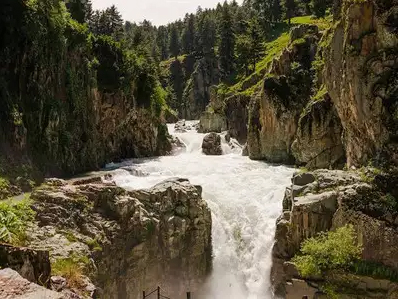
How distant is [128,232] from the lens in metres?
23.6

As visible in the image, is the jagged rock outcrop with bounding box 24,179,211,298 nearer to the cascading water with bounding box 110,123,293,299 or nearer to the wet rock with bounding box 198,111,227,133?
the cascading water with bounding box 110,123,293,299

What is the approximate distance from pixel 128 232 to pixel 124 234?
356mm

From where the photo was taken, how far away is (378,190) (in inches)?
940

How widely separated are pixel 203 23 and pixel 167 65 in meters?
17.8

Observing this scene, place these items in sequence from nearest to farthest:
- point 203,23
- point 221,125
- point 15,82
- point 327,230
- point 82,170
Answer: point 327,230 → point 15,82 → point 82,170 → point 221,125 → point 203,23

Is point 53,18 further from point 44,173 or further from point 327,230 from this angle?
point 327,230

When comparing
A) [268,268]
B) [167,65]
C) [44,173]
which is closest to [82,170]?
[44,173]

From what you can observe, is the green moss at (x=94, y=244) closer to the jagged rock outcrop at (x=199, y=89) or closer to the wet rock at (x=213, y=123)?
the wet rock at (x=213, y=123)

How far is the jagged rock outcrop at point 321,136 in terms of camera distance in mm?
38969

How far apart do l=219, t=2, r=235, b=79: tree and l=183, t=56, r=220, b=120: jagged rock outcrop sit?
40.5ft

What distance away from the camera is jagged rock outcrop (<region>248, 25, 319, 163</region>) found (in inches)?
1847

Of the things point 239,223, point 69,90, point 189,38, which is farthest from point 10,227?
point 189,38

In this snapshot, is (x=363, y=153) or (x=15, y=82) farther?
(x=15, y=82)

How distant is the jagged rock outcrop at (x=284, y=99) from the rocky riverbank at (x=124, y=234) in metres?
21.8
